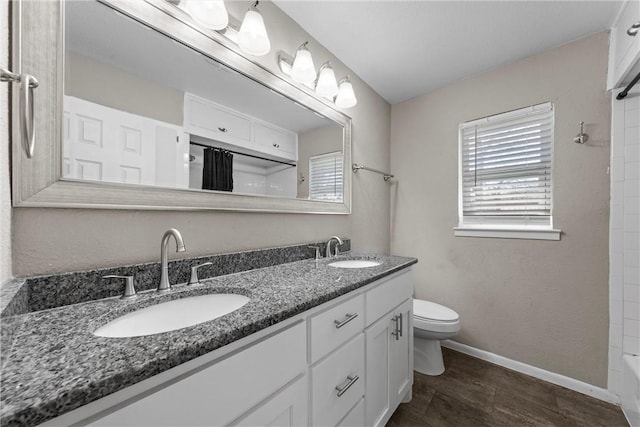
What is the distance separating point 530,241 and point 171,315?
2.22 m

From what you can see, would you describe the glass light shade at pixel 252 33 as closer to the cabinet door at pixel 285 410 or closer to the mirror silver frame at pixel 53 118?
the mirror silver frame at pixel 53 118

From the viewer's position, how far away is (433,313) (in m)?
1.82

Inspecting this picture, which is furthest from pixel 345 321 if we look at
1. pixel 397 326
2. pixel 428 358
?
pixel 428 358

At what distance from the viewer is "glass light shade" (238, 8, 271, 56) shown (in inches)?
45.3

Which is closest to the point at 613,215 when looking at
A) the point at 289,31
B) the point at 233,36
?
the point at 289,31

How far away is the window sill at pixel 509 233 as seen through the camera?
1721 mm

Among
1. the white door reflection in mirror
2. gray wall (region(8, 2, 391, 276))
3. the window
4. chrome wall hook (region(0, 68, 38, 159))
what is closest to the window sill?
the window

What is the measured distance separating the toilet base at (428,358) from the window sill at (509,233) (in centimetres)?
88

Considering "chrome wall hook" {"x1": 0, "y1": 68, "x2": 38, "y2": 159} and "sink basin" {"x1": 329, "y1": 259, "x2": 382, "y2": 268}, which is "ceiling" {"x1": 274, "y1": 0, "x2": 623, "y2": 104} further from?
"sink basin" {"x1": 329, "y1": 259, "x2": 382, "y2": 268}


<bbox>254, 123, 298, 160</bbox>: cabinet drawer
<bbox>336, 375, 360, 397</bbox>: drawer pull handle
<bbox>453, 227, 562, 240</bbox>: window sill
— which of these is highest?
<bbox>254, 123, 298, 160</bbox>: cabinet drawer

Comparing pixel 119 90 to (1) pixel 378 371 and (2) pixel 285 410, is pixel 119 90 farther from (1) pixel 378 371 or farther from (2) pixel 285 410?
(1) pixel 378 371

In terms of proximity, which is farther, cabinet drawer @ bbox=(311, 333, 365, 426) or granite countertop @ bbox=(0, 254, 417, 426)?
cabinet drawer @ bbox=(311, 333, 365, 426)

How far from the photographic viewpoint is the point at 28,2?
716 mm

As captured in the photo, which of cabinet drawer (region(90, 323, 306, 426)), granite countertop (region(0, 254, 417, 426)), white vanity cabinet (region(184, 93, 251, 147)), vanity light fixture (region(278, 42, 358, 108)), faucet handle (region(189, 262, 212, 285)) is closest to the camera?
granite countertop (region(0, 254, 417, 426))
